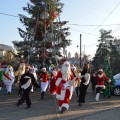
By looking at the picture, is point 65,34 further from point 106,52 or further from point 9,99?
point 106,52

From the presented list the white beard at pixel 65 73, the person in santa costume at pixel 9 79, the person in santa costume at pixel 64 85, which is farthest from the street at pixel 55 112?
the person in santa costume at pixel 9 79

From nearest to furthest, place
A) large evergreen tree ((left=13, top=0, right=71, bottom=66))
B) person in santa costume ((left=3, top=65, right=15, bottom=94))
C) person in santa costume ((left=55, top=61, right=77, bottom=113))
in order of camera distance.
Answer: person in santa costume ((left=55, top=61, right=77, bottom=113))
person in santa costume ((left=3, top=65, right=15, bottom=94))
large evergreen tree ((left=13, top=0, right=71, bottom=66))

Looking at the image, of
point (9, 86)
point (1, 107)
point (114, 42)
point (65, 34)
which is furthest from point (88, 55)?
point (1, 107)

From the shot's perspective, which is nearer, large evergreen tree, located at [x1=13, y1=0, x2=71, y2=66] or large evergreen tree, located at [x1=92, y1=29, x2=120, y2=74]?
large evergreen tree, located at [x1=13, y1=0, x2=71, y2=66]

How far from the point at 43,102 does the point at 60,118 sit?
14.0 feet

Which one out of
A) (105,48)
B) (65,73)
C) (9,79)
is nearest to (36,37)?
(9,79)

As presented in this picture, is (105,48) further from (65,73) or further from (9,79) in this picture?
(65,73)

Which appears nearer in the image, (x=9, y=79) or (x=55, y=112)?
(x=55, y=112)

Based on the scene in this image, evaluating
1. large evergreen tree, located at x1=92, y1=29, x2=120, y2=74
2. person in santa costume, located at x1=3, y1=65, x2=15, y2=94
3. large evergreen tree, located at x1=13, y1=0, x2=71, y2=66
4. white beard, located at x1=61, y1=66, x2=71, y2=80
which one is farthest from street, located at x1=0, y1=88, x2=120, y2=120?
large evergreen tree, located at x1=92, y1=29, x2=120, y2=74

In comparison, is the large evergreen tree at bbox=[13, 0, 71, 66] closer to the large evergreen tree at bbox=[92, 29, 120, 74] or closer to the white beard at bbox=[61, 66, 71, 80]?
the white beard at bbox=[61, 66, 71, 80]

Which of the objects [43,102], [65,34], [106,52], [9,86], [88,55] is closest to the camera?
[43,102]

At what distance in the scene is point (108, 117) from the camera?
10891 mm

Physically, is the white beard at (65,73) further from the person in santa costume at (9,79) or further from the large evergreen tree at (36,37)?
the large evergreen tree at (36,37)

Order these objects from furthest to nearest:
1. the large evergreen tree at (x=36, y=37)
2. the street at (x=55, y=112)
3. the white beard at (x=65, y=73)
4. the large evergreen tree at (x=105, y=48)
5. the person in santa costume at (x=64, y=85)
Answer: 1. the large evergreen tree at (x=105, y=48)
2. the large evergreen tree at (x=36, y=37)
3. the white beard at (x=65, y=73)
4. the person in santa costume at (x=64, y=85)
5. the street at (x=55, y=112)
